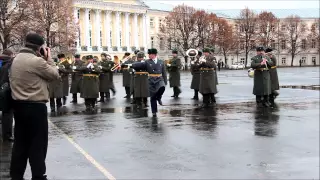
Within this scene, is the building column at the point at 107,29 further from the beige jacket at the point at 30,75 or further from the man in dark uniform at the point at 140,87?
the beige jacket at the point at 30,75

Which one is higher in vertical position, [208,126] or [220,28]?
[220,28]

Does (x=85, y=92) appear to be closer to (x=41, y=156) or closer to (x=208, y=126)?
(x=208, y=126)

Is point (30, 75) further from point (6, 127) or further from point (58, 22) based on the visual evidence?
point (58, 22)

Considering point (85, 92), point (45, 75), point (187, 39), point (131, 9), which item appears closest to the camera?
point (45, 75)

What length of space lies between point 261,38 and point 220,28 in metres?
12.9

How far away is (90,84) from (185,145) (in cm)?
708

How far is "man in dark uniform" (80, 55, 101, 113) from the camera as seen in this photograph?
51.8 feet

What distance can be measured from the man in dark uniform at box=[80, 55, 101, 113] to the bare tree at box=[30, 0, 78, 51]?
123 feet

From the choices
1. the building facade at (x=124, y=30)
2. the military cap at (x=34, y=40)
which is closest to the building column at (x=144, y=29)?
the building facade at (x=124, y=30)

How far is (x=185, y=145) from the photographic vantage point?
9391 mm

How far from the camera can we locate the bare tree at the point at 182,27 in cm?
8706

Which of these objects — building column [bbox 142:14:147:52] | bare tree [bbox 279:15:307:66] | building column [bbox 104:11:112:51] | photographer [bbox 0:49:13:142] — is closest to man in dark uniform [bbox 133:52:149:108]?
photographer [bbox 0:49:13:142]

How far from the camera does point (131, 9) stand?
94.9 m

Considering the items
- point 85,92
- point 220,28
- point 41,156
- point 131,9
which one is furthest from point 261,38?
point 41,156
